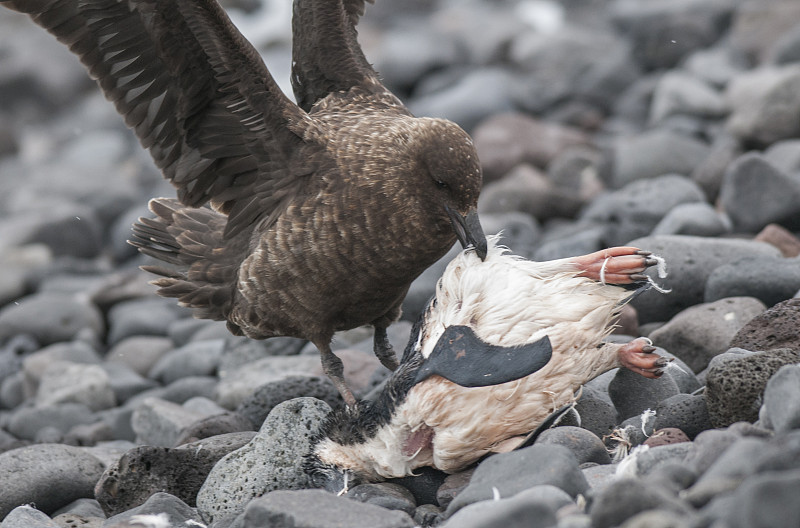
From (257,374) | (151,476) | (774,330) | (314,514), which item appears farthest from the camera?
(257,374)

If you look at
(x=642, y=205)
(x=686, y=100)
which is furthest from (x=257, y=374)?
(x=686, y=100)

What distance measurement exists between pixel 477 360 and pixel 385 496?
63 centimetres

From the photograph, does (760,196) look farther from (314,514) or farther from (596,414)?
(314,514)

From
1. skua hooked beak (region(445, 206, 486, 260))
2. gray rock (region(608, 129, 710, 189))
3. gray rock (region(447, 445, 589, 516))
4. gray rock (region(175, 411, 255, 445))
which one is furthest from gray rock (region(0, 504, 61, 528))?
gray rock (region(608, 129, 710, 189))

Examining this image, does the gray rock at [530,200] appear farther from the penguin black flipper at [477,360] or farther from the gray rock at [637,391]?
the penguin black flipper at [477,360]

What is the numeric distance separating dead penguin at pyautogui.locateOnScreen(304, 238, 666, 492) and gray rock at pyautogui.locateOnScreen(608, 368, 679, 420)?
0.14 meters

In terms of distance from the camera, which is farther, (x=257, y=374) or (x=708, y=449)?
(x=257, y=374)

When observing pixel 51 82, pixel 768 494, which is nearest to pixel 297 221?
pixel 768 494

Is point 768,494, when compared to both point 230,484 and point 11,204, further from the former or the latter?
point 11,204

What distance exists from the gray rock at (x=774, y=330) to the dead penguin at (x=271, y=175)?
119cm

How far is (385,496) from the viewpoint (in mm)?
3947

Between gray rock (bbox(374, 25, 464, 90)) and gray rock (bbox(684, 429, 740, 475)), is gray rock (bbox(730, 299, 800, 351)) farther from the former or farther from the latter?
gray rock (bbox(374, 25, 464, 90))

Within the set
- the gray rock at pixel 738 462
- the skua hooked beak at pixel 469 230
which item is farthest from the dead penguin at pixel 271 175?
the gray rock at pixel 738 462

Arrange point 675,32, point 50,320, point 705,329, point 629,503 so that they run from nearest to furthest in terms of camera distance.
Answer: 1. point 629,503
2. point 705,329
3. point 50,320
4. point 675,32
